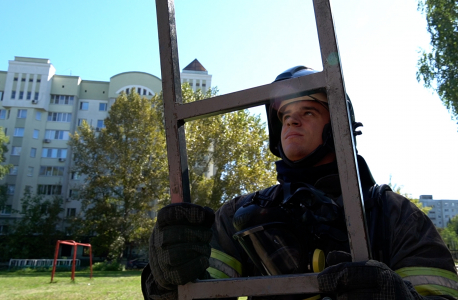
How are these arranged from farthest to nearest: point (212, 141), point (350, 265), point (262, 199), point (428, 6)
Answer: point (212, 141)
point (428, 6)
point (262, 199)
point (350, 265)

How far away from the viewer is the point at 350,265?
107 cm

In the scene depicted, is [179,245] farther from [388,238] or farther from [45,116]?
[45,116]

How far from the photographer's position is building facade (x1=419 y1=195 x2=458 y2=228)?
12875 cm

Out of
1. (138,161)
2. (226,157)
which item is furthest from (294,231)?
(138,161)

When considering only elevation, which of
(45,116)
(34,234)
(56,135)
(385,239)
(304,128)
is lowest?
(385,239)

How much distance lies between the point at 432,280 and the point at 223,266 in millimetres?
818

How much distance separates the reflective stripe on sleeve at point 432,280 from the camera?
1304 mm

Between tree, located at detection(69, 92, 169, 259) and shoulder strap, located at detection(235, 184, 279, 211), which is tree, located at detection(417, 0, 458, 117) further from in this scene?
tree, located at detection(69, 92, 169, 259)

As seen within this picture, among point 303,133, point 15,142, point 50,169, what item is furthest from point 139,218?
point 303,133

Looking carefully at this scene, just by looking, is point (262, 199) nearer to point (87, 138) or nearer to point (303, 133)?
point (303, 133)

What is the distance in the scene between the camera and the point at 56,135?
48031 mm

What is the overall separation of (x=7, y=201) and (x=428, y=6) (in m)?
45.2

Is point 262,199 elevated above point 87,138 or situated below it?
below

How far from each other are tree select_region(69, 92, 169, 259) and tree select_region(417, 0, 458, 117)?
20.4 meters
